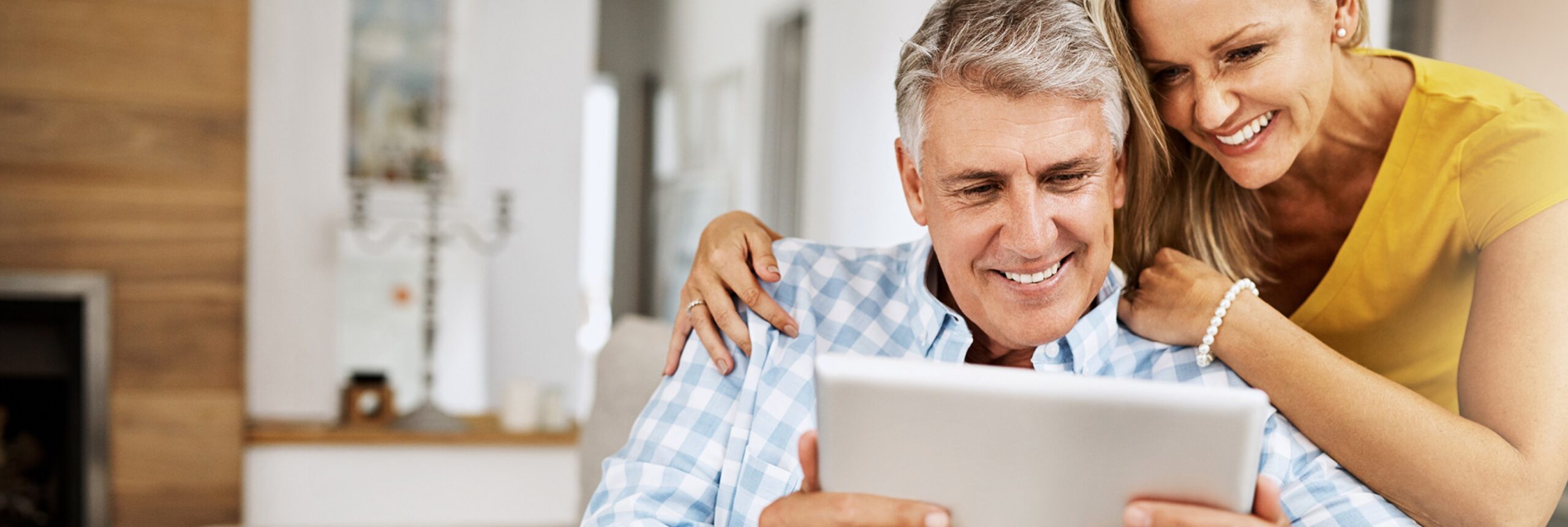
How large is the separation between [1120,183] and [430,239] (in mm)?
2304

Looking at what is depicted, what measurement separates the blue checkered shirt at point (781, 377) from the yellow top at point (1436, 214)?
0.47 feet

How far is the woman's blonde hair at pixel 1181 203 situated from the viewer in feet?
3.62

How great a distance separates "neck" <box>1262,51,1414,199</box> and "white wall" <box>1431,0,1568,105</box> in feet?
0.19

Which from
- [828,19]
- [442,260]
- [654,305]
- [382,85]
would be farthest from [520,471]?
[654,305]

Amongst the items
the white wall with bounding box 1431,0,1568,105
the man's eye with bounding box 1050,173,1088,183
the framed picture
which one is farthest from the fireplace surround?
the white wall with bounding box 1431,0,1568,105

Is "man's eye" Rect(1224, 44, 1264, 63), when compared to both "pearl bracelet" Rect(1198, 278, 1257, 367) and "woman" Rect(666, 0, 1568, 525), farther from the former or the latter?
"pearl bracelet" Rect(1198, 278, 1257, 367)

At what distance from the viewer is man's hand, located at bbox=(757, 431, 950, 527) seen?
83cm

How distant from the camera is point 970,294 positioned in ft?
3.75

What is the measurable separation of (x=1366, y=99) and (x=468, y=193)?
275 cm

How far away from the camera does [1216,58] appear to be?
1.05m

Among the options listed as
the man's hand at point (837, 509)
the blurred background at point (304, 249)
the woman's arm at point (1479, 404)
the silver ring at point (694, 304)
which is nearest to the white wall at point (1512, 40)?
the woman's arm at point (1479, 404)

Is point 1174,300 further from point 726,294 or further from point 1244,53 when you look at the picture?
point 726,294

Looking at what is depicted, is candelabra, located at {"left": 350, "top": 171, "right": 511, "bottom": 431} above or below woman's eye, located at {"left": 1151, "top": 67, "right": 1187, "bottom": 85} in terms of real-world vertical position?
below

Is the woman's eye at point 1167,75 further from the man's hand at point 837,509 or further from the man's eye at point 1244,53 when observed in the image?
the man's hand at point 837,509
